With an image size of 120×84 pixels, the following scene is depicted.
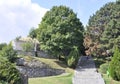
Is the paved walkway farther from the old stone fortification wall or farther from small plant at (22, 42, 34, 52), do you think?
small plant at (22, 42, 34, 52)

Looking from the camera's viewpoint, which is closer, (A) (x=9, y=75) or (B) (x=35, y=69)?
(A) (x=9, y=75)

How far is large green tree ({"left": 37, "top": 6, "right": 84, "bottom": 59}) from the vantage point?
50938 millimetres

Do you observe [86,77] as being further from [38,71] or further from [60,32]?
[60,32]

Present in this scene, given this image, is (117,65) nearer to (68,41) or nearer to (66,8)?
(68,41)

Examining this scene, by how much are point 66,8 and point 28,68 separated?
14.8 meters

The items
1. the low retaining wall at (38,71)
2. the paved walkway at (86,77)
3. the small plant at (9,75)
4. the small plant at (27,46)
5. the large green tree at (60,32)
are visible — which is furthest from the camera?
the small plant at (27,46)

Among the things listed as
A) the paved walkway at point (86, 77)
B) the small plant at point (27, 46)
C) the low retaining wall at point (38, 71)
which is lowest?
the paved walkway at point (86, 77)

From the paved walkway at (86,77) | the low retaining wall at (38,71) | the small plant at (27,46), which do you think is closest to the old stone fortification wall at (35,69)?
the low retaining wall at (38,71)

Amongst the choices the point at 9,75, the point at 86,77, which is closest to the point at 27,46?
the point at 86,77

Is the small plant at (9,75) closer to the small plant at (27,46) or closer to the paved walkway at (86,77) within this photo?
the paved walkway at (86,77)

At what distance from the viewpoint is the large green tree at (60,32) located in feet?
167

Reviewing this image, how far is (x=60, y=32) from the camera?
5188cm

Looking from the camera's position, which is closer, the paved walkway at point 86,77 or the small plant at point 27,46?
the paved walkway at point 86,77

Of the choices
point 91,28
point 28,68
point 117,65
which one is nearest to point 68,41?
point 91,28
